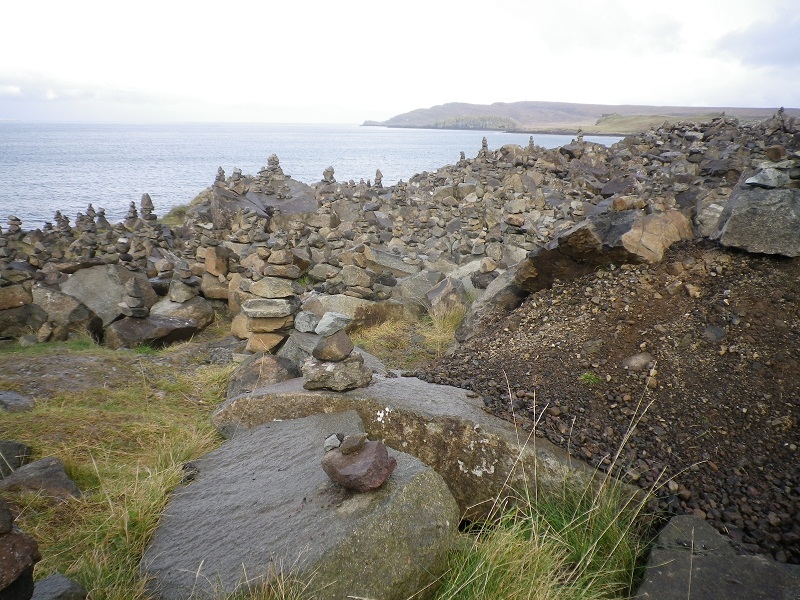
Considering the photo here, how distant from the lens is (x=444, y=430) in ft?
16.3

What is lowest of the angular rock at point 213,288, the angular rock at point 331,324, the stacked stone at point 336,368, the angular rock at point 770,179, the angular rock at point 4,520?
the angular rock at point 213,288

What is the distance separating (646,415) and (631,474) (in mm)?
769

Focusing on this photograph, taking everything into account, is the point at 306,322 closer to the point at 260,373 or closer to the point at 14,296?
the point at 260,373

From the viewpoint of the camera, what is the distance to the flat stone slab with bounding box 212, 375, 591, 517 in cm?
465

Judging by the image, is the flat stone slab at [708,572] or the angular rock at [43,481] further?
the angular rock at [43,481]

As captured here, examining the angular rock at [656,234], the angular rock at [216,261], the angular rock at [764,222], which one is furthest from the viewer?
the angular rock at [216,261]

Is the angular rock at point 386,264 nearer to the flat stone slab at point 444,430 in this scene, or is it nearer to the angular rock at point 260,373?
the angular rock at point 260,373

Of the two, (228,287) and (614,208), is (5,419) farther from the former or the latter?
(614,208)

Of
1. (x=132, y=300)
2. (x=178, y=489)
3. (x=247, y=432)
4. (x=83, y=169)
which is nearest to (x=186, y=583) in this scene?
(x=178, y=489)

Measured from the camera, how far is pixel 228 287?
12281 millimetres

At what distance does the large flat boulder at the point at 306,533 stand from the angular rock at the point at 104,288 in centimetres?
844

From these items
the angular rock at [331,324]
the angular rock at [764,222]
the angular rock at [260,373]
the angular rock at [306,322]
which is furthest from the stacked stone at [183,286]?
the angular rock at [764,222]

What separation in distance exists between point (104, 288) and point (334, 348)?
894cm

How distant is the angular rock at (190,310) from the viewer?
452 inches
